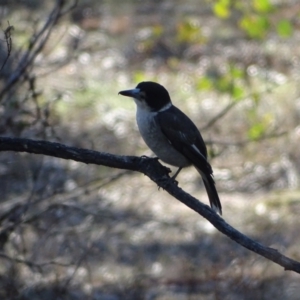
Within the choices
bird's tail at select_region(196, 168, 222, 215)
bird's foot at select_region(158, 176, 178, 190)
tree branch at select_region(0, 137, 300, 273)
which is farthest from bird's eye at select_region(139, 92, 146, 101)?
tree branch at select_region(0, 137, 300, 273)

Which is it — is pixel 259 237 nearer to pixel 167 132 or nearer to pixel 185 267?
pixel 185 267

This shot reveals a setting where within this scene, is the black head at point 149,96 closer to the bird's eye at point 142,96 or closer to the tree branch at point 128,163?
the bird's eye at point 142,96

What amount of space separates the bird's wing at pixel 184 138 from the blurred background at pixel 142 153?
524 millimetres

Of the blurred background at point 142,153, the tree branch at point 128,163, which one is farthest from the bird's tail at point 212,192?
the tree branch at point 128,163

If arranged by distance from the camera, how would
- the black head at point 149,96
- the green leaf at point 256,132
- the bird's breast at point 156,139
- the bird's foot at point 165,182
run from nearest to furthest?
the bird's foot at point 165,182 < the bird's breast at point 156,139 < the black head at point 149,96 < the green leaf at point 256,132

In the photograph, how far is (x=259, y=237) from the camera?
7.80 m

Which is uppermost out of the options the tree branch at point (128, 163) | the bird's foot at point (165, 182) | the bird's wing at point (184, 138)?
the bird's wing at point (184, 138)

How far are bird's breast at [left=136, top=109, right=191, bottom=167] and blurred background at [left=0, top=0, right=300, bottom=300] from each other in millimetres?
610

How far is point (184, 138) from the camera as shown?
5.09 meters

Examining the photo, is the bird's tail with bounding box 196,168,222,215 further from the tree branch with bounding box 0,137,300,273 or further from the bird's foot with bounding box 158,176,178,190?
the tree branch with bounding box 0,137,300,273

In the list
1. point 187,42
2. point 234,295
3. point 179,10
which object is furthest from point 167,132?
point 179,10

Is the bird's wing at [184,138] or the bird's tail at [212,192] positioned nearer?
the bird's wing at [184,138]

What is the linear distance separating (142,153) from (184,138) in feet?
12.8

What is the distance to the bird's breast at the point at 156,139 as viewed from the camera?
5043 mm
